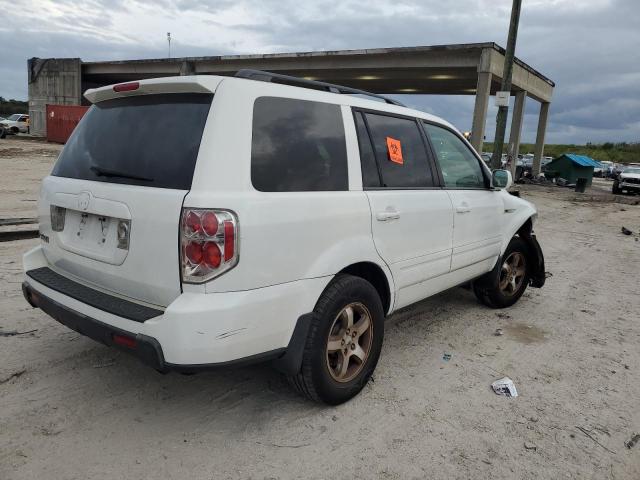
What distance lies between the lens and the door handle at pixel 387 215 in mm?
3055

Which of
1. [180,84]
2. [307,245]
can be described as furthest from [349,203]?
[180,84]

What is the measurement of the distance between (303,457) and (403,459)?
1.72ft

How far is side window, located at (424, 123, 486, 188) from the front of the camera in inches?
153

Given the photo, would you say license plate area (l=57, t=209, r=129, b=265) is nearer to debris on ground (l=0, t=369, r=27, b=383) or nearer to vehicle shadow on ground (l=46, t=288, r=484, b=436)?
vehicle shadow on ground (l=46, t=288, r=484, b=436)

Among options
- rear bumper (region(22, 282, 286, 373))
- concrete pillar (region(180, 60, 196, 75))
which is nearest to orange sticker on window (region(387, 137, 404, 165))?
rear bumper (region(22, 282, 286, 373))

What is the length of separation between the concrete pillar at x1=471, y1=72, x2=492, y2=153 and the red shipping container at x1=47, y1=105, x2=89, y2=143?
24.3 metres

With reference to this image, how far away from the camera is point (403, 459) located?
2541mm

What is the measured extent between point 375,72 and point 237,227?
2678cm

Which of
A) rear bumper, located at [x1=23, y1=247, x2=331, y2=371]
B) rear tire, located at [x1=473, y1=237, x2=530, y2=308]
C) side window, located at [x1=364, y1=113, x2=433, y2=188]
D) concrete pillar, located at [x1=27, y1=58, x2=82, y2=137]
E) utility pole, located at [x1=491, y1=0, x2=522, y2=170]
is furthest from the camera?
concrete pillar, located at [x1=27, y1=58, x2=82, y2=137]

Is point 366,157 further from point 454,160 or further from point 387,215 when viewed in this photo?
point 454,160

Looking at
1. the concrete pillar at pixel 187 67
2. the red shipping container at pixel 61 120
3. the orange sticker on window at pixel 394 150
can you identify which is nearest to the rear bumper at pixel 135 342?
the orange sticker on window at pixel 394 150

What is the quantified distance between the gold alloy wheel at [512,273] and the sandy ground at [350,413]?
2.06ft

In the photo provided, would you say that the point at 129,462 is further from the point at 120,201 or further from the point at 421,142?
the point at 421,142

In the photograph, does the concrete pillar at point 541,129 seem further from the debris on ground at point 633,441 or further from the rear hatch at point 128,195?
the rear hatch at point 128,195
